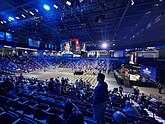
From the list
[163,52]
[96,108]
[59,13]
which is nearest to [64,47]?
[59,13]

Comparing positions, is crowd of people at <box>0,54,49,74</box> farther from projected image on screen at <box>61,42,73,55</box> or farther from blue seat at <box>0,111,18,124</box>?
blue seat at <box>0,111,18,124</box>

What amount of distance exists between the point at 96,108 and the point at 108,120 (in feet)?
1.85

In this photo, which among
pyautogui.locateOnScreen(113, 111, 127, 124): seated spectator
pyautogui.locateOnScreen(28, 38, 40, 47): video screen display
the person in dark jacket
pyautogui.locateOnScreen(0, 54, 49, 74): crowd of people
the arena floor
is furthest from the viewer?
pyautogui.locateOnScreen(28, 38, 40, 47): video screen display

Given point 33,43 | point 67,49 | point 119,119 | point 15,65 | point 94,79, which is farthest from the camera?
point 15,65

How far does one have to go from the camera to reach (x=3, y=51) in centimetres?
3088

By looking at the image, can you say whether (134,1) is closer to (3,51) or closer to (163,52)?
(163,52)

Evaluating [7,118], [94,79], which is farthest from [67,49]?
[7,118]

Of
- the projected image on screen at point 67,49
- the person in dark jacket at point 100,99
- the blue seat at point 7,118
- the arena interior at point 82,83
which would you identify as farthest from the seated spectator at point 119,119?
the projected image on screen at point 67,49

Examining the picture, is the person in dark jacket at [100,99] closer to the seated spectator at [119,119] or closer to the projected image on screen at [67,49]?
the seated spectator at [119,119]

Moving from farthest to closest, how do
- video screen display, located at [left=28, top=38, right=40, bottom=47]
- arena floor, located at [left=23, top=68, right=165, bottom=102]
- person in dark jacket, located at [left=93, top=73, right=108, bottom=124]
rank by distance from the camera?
video screen display, located at [left=28, top=38, right=40, bottom=47] → arena floor, located at [left=23, top=68, right=165, bottom=102] → person in dark jacket, located at [left=93, top=73, right=108, bottom=124]

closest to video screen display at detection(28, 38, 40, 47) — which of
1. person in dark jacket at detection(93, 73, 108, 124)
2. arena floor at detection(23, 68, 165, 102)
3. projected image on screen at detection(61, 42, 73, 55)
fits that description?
arena floor at detection(23, 68, 165, 102)

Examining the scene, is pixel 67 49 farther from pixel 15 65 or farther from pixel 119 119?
pixel 15 65

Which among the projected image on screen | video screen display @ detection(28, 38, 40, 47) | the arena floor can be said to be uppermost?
video screen display @ detection(28, 38, 40, 47)

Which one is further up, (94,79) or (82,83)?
(82,83)
